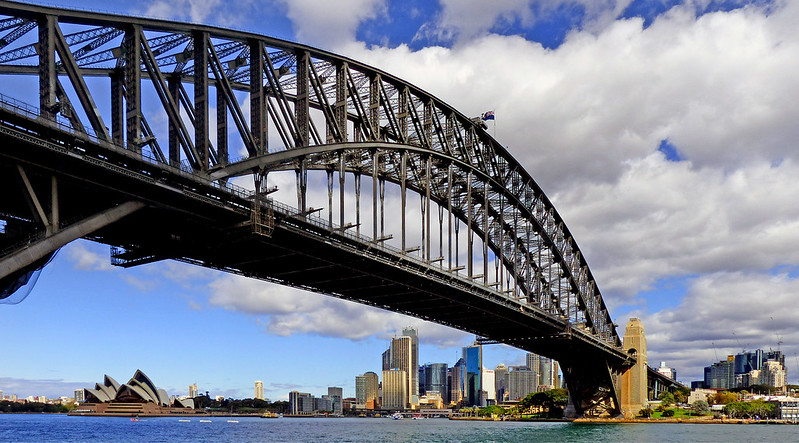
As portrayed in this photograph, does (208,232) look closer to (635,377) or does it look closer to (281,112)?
(281,112)

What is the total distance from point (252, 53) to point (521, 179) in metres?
57.1

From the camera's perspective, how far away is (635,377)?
Result: 460ft

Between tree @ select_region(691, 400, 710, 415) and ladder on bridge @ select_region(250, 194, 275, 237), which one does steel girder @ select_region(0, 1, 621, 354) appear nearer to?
ladder on bridge @ select_region(250, 194, 275, 237)

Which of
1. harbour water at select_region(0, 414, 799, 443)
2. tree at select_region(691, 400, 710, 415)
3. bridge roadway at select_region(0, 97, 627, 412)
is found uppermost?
bridge roadway at select_region(0, 97, 627, 412)

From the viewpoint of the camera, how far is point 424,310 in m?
84.7

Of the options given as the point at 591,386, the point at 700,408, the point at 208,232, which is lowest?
the point at 700,408

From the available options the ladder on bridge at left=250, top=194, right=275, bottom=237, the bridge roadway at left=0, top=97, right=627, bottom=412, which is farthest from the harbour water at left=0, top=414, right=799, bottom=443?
the ladder on bridge at left=250, top=194, right=275, bottom=237

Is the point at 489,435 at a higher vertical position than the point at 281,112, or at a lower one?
lower

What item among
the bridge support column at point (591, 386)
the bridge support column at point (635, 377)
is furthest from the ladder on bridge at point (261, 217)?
the bridge support column at point (635, 377)

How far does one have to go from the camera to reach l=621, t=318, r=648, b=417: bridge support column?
5468 inches

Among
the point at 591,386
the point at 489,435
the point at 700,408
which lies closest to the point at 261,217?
the point at 489,435

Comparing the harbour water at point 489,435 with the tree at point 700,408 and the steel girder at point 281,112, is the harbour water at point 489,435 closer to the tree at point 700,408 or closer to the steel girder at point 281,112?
the steel girder at point 281,112

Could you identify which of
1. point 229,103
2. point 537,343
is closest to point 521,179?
point 537,343

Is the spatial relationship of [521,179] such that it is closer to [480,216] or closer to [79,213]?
[480,216]
